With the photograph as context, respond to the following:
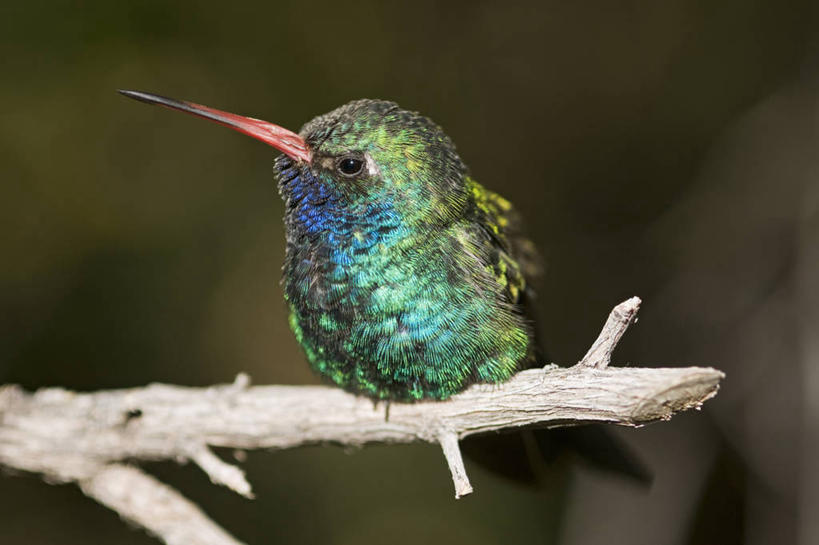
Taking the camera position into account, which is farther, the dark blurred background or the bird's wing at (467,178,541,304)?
the dark blurred background

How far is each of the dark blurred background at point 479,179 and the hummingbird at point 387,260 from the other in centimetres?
161

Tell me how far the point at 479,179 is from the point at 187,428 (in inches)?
98.7

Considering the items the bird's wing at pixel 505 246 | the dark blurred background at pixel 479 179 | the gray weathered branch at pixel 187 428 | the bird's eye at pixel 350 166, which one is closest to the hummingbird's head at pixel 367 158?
the bird's eye at pixel 350 166

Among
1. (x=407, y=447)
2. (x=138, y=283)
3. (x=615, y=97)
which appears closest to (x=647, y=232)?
(x=615, y=97)

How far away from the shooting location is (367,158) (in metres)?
2.47

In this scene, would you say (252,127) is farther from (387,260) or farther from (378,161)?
(387,260)

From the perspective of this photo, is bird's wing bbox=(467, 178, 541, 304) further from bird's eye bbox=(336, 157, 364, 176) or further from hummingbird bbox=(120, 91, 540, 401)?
bird's eye bbox=(336, 157, 364, 176)

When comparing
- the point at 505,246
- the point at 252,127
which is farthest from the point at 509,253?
the point at 252,127

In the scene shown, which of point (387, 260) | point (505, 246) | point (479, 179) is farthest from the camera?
point (479, 179)

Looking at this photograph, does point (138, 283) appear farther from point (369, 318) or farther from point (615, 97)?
point (615, 97)

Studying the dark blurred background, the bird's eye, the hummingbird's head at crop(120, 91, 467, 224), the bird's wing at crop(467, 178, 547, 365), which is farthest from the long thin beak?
the dark blurred background

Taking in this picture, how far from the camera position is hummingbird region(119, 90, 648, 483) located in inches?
95.3

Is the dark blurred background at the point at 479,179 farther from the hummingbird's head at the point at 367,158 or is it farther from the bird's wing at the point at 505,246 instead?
the hummingbird's head at the point at 367,158

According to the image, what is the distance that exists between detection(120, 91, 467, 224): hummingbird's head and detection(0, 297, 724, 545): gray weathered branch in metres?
0.69
